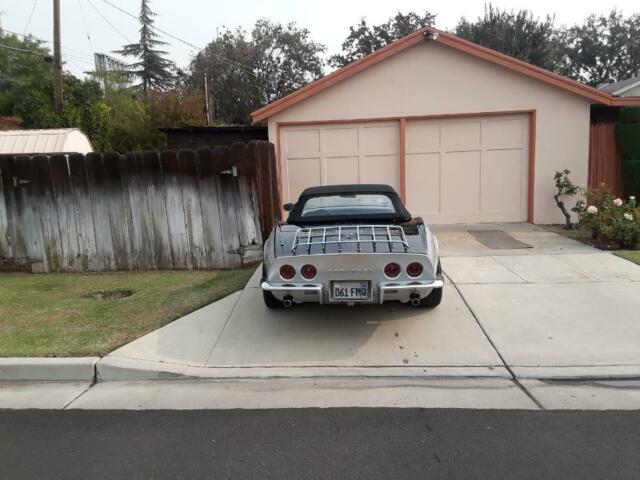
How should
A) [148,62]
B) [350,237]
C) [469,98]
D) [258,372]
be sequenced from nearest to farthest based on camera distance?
1. [258,372]
2. [350,237]
3. [469,98]
4. [148,62]

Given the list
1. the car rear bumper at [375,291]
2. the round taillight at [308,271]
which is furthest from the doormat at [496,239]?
the round taillight at [308,271]

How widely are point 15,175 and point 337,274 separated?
6.29 meters

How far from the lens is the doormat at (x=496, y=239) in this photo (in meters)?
8.63

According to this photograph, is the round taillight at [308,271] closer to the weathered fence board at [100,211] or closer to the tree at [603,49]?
the weathered fence board at [100,211]

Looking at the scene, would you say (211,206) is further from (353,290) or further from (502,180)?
(502,180)

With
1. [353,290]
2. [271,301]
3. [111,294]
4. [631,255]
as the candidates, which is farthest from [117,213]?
[631,255]

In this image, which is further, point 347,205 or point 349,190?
point 349,190

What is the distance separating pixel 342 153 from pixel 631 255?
5608 mm

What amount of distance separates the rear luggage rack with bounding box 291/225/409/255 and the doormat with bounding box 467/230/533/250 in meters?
4.13

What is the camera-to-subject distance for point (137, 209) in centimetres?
810

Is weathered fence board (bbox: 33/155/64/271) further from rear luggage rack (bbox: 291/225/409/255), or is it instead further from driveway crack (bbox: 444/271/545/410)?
driveway crack (bbox: 444/271/545/410)

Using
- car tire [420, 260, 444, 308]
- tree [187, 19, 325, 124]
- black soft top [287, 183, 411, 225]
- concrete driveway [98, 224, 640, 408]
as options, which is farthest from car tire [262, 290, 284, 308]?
tree [187, 19, 325, 124]
